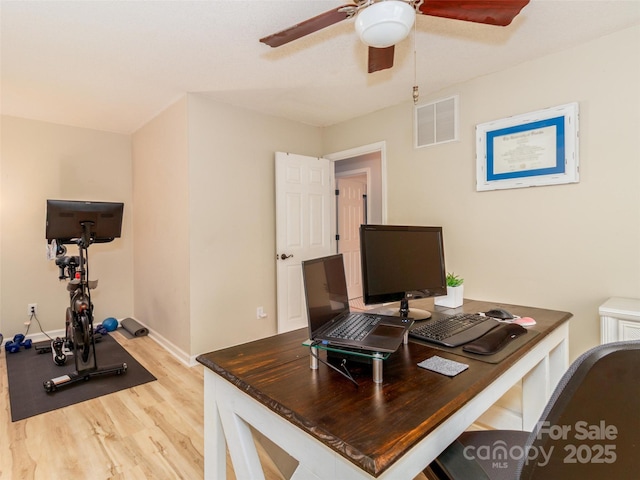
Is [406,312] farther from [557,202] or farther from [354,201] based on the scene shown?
[354,201]

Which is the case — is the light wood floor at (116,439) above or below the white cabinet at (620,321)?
below

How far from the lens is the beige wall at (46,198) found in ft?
11.6

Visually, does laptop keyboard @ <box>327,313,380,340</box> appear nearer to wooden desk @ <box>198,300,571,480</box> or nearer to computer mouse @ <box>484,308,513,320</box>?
wooden desk @ <box>198,300,571,480</box>

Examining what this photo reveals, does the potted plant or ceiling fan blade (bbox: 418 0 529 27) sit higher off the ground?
ceiling fan blade (bbox: 418 0 529 27)

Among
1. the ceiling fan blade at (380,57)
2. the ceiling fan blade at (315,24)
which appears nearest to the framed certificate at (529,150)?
the ceiling fan blade at (380,57)

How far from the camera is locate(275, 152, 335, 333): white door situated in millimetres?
3586

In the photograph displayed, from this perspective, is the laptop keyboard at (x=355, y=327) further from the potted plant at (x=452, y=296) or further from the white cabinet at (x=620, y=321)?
the white cabinet at (x=620, y=321)

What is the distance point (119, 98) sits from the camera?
3088 millimetres

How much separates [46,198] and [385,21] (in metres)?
4.12

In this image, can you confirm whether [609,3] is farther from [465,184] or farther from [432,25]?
[465,184]

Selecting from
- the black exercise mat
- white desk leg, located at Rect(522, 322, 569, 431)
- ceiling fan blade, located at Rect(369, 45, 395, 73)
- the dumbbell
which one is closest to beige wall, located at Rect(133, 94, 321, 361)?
the black exercise mat

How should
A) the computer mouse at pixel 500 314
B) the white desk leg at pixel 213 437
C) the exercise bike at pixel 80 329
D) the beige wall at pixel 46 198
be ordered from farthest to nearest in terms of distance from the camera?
the beige wall at pixel 46 198
the exercise bike at pixel 80 329
the computer mouse at pixel 500 314
the white desk leg at pixel 213 437

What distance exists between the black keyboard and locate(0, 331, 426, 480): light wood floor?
0.78 meters

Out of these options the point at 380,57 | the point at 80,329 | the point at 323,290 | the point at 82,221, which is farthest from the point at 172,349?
the point at 380,57
